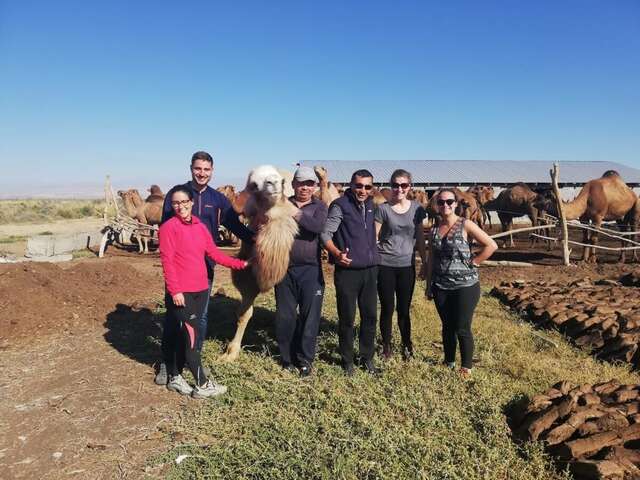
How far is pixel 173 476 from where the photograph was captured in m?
2.56

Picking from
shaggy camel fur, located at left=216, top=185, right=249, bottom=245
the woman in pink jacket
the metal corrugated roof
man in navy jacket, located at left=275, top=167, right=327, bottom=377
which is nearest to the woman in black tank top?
man in navy jacket, located at left=275, top=167, right=327, bottom=377

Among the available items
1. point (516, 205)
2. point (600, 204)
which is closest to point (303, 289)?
point (600, 204)

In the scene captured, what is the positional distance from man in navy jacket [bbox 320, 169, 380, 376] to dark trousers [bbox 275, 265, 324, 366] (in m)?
0.21

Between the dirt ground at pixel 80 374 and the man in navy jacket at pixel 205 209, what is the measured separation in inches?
19.8

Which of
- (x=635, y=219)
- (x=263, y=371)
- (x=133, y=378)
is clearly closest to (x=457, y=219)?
(x=263, y=371)

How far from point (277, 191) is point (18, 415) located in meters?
2.58

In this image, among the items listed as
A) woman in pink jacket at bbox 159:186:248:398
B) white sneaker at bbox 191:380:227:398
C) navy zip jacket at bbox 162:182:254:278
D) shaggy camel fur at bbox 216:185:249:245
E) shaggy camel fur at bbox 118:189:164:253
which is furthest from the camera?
shaggy camel fur at bbox 118:189:164:253

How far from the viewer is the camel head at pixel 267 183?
11.9ft

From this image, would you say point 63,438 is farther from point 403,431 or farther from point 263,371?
→ point 403,431

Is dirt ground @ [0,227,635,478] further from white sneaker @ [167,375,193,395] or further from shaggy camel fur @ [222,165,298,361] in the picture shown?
shaggy camel fur @ [222,165,298,361]

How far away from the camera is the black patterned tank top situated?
12.4 feet

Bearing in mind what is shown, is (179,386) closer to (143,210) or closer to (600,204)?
(600,204)

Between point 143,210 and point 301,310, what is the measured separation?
12032 mm

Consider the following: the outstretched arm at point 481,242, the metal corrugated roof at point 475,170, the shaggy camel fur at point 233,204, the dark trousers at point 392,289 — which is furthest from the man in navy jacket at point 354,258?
the metal corrugated roof at point 475,170
